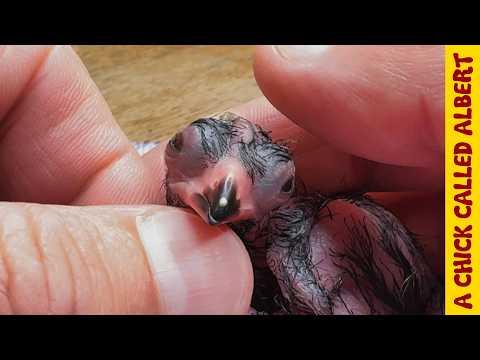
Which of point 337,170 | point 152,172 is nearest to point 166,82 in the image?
point 152,172

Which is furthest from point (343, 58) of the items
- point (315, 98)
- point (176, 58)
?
point (176, 58)

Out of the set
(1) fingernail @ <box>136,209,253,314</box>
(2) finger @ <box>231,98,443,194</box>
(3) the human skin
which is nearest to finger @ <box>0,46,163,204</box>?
(3) the human skin

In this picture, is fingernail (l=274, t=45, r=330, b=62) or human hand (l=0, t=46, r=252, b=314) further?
fingernail (l=274, t=45, r=330, b=62)

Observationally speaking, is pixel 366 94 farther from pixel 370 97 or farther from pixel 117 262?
pixel 117 262

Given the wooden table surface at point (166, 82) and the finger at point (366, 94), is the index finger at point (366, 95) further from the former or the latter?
the wooden table surface at point (166, 82)

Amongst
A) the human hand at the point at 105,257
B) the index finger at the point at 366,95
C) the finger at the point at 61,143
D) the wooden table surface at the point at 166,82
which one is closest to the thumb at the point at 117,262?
the human hand at the point at 105,257

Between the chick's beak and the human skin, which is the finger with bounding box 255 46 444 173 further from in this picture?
the chick's beak
